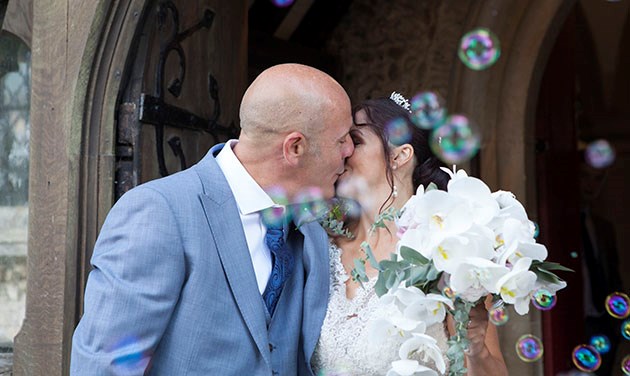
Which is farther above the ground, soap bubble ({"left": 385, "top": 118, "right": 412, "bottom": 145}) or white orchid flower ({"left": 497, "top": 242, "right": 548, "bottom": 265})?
soap bubble ({"left": 385, "top": 118, "right": 412, "bottom": 145})

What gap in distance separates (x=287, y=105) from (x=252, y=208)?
0.26 meters

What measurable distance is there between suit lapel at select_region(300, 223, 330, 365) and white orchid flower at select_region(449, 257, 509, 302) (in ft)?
2.50

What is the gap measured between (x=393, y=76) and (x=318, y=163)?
3282 millimetres

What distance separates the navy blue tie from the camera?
6.78 feet

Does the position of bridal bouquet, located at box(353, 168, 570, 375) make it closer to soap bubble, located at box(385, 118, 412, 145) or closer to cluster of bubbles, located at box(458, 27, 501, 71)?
soap bubble, located at box(385, 118, 412, 145)

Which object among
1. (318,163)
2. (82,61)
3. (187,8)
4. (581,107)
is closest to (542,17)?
(187,8)

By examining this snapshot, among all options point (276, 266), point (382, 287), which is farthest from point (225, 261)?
point (382, 287)

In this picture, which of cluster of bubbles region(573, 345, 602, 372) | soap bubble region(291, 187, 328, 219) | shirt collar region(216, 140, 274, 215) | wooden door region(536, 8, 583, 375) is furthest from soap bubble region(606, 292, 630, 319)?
wooden door region(536, 8, 583, 375)

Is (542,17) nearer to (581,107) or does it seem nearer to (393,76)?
(393,76)

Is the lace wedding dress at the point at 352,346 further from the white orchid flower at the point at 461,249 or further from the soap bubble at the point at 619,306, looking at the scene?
the soap bubble at the point at 619,306

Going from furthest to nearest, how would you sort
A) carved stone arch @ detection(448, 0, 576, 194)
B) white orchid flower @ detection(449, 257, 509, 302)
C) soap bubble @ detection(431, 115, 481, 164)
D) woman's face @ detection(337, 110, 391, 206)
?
1. carved stone arch @ detection(448, 0, 576, 194)
2. soap bubble @ detection(431, 115, 481, 164)
3. woman's face @ detection(337, 110, 391, 206)
4. white orchid flower @ detection(449, 257, 509, 302)

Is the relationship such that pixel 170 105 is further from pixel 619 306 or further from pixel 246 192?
pixel 619 306

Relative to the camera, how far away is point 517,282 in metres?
1.52

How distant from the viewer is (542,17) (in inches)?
191
